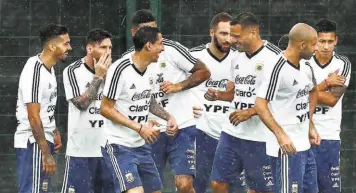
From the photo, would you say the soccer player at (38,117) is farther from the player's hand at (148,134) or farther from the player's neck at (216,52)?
the player's neck at (216,52)

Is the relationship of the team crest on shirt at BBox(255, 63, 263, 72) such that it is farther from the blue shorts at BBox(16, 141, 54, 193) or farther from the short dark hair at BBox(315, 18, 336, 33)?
the blue shorts at BBox(16, 141, 54, 193)

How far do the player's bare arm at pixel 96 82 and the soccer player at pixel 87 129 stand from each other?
0.05m

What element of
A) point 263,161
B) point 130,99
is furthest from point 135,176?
point 263,161

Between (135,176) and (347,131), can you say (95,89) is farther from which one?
(347,131)

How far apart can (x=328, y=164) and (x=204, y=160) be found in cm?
122

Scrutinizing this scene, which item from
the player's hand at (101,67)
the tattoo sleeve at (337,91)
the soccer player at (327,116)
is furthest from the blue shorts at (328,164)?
the player's hand at (101,67)

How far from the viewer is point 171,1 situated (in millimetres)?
15609

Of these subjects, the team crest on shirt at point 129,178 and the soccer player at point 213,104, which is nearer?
the team crest on shirt at point 129,178

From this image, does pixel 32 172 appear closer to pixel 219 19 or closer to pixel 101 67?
pixel 101 67

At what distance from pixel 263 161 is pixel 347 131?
2.60 metres

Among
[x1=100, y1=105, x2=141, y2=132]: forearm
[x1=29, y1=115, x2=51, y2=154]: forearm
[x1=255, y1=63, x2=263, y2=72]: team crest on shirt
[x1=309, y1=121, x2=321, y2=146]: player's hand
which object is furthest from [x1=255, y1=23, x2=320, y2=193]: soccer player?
[x1=29, y1=115, x2=51, y2=154]: forearm

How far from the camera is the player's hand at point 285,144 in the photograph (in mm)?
12016

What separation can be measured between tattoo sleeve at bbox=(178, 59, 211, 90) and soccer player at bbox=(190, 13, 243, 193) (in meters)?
0.49

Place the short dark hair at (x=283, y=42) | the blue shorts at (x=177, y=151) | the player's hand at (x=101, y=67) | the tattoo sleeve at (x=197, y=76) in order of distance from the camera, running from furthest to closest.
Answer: the short dark hair at (x=283, y=42) → the blue shorts at (x=177, y=151) → the tattoo sleeve at (x=197, y=76) → the player's hand at (x=101, y=67)
